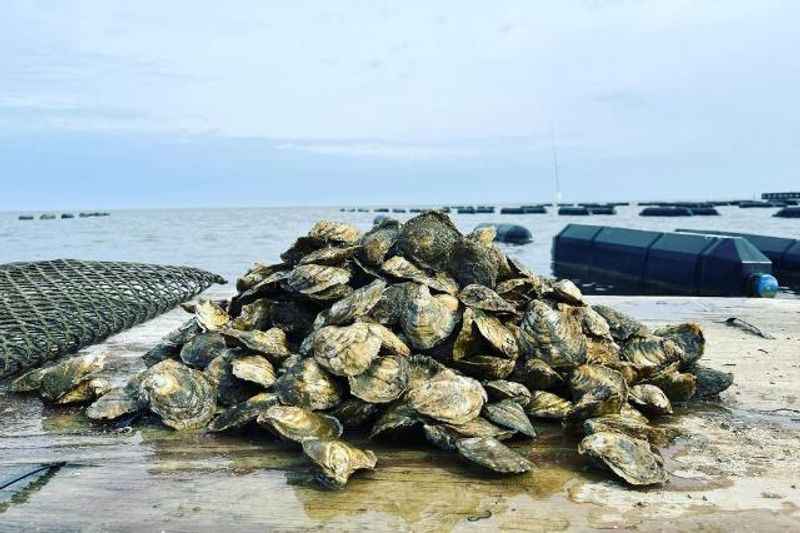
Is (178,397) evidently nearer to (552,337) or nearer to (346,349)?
Result: (346,349)

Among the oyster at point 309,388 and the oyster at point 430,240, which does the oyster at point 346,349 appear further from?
the oyster at point 430,240

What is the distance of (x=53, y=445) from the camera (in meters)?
3.93

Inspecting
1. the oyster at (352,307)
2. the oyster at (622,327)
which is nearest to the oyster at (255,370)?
the oyster at (352,307)

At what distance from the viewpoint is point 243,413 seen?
400 cm

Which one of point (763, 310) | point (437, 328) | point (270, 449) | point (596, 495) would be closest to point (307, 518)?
point (270, 449)

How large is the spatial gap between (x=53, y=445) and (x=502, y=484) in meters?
2.79

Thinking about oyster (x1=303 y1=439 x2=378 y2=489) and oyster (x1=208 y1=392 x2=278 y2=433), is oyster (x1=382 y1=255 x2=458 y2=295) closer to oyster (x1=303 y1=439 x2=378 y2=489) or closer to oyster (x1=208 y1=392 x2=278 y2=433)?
oyster (x1=208 y1=392 x2=278 y2=433)

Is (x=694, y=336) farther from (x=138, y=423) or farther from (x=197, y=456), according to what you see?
(x=138, y=423)

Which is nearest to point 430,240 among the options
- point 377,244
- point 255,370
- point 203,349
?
point 377,244

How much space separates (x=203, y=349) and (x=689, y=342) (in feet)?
13.0

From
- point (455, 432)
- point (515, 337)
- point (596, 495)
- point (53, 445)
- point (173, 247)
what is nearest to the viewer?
point (596, 495)

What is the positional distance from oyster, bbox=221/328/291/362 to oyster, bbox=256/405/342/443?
0.68 m

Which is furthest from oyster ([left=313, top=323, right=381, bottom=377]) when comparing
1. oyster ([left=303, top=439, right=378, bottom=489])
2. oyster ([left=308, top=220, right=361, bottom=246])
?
oyster ([left=308, top=220, right=361, bottom=246])

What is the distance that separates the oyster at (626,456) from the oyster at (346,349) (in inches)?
55.4
